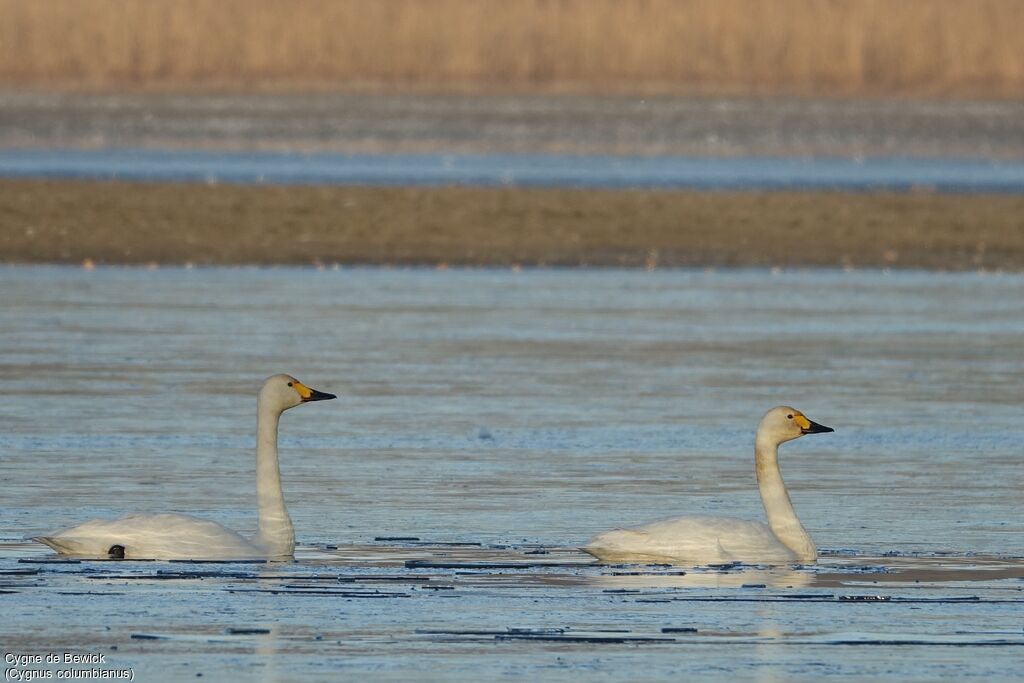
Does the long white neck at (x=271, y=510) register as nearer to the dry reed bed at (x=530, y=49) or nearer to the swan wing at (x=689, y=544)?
the swan wing at (x=689, y=544)

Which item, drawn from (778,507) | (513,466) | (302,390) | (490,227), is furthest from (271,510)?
(490,227)

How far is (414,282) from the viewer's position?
22156 mm

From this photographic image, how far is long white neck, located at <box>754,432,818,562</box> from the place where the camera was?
33.1 feet

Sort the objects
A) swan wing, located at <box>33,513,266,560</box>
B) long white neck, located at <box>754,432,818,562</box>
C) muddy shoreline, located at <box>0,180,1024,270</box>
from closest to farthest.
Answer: swan wing, located at <box>33,513,266,560</box>, long white neck, located at <box>754,432,818,562</box>, muddy shoreline, located at <box>0,180,1024,270</box>

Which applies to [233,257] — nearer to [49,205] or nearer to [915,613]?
[49,205]

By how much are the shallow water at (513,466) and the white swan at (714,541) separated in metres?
0.08

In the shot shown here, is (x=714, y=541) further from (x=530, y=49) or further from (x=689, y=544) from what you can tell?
(x=530, y=49)

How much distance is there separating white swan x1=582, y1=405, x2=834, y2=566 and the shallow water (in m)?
0.08

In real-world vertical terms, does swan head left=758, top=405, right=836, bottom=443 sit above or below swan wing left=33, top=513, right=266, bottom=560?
above

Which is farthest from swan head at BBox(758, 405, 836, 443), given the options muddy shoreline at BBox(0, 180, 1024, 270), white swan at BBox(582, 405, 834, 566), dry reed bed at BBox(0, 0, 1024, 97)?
dry reed bed at BBox(0, 0, 1024, 97)

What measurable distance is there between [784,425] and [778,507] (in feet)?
2.50

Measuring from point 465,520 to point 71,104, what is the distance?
33.9 m

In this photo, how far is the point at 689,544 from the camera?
A: 9.84 metres

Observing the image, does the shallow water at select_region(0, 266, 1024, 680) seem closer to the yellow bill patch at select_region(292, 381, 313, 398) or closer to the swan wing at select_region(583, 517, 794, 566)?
the swan wing at select_region(583, 517, 794, 566)
